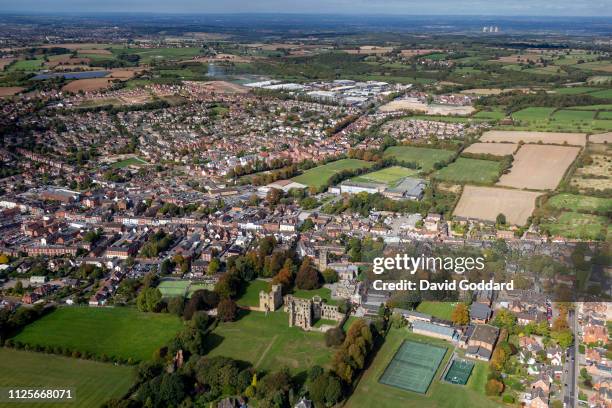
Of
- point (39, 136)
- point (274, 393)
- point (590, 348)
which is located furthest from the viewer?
point (39, 136)

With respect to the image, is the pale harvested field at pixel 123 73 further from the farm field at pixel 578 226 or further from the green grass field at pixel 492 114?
the farm field at pixel 578 226

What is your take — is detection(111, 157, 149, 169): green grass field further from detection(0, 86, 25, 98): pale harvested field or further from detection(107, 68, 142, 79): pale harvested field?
detection(107, 68, 142, 79): pale harvested field

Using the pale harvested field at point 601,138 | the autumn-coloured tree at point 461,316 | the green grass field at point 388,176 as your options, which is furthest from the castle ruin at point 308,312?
the pale harvested field at point 601,138

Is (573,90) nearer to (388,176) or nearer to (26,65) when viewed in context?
(388,176)

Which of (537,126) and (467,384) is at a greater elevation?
(537,126)

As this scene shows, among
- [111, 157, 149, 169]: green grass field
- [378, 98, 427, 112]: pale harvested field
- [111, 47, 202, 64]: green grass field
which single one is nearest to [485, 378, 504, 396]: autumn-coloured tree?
[111, 157, 149, 169]: green grass field

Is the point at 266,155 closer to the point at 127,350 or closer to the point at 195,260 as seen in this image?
the point at 195,260

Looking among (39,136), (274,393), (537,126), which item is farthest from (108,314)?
(537,126)
